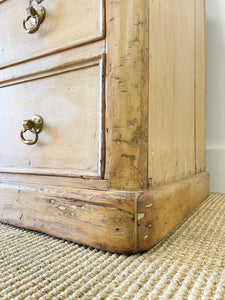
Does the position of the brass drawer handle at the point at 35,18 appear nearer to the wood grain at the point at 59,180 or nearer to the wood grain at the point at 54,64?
the wood grain at the point at 54,64

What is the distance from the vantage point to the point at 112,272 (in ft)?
1.36

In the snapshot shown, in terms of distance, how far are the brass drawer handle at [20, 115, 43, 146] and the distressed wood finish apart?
198 mm

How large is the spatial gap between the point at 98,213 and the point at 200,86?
0.69m

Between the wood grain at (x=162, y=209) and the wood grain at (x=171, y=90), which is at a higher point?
the wood grain at (x=171, y=90)

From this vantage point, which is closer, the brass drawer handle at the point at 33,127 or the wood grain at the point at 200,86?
the brass drawer handle at the point at 33,127

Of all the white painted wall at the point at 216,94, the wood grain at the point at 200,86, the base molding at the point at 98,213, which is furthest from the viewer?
the white painted wall at the point at 216,94

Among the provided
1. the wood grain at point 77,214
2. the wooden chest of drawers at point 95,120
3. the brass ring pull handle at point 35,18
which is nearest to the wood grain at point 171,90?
the wooden chest of drawers at point 95,120

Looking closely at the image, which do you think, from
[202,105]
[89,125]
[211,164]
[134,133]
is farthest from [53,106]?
[211,164]

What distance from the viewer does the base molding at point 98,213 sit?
478 millimetres

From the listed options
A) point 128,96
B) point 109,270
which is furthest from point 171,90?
point 109,270

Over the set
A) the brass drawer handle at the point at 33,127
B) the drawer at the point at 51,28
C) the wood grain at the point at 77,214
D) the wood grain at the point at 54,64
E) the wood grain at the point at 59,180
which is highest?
the drawer at the point at 51,28

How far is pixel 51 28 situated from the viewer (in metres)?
0.60

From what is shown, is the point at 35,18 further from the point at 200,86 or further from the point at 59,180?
the point at 200,86

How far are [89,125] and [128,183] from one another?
5.9 inches
